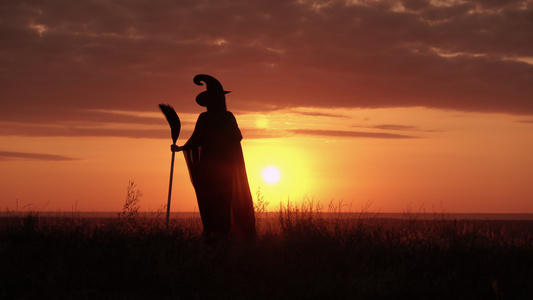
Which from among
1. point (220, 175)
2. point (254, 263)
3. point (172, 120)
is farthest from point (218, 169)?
point (254, 263)

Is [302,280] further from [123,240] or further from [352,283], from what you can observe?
[123,240]

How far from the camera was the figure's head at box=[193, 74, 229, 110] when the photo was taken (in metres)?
11.1

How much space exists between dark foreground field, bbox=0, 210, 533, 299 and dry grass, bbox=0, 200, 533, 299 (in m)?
0.02

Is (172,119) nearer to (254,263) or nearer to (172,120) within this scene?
(172,120)

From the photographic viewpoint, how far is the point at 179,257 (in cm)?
868

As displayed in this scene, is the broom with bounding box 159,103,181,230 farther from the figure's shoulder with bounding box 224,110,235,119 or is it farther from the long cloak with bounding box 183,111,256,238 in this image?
the figure's shoulder with bounding box 224,110,235,119

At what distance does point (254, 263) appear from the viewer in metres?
9.00

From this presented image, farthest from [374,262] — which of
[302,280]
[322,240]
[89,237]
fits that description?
[89,237]

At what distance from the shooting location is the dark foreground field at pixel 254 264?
7.96 metres

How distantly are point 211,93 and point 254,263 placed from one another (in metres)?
3.70

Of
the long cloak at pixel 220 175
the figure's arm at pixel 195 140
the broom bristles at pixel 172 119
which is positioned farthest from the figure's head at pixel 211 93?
the broom bristles at pixel 172 119

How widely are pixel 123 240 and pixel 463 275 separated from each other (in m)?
5.62

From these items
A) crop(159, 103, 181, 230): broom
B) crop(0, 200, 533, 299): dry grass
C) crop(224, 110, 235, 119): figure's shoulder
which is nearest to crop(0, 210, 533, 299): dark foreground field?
crop(0, 200, 533, 299): dry grass

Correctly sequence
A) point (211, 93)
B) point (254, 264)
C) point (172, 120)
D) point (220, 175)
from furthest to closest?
1. point (172, 120)
2. point (211, 93)
3. point (220, 175)
4. point (254, 264)
